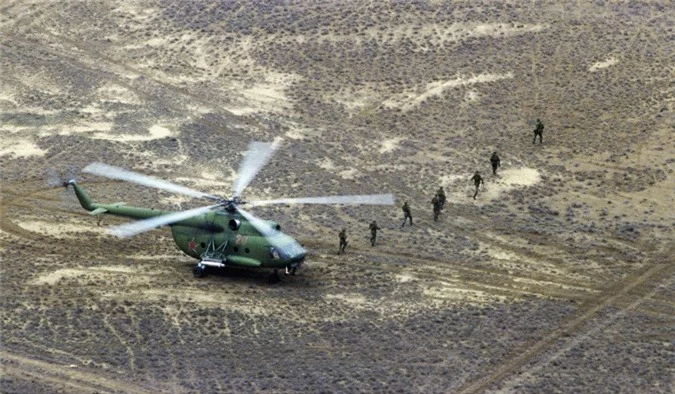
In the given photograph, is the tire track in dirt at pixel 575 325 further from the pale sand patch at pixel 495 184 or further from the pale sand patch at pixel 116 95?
the pale sand patch at pixel 116 95

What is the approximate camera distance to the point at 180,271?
39500 mm

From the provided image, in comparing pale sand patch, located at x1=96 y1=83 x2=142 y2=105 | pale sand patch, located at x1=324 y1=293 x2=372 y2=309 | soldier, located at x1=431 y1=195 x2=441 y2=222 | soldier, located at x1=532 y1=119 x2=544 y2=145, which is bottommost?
pale sand patch, located at x1=324 y1=293 x2=372 y2=309

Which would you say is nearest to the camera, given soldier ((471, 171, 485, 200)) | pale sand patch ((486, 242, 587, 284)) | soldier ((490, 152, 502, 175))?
pale sand patch ((486, 242, 587, 284))

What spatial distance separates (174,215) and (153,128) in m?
12.4

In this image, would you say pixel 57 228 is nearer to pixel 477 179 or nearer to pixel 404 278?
pixel 404 278

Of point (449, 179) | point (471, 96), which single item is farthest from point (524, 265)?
point (471, 96)

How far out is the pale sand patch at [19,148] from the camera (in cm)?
4816

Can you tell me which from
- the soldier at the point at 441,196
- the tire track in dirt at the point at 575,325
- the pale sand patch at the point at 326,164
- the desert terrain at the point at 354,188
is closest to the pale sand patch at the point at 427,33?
the desert terrain at the point at 354,188

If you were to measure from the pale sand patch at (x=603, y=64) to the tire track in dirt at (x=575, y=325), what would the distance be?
47.4ft

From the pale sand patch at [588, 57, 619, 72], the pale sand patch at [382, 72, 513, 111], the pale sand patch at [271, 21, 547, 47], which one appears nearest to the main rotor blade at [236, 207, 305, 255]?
the pale sand patch at [382, 72, 513, 111]

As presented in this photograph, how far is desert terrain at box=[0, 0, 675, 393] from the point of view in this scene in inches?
1379

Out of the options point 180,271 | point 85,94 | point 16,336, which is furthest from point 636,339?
point 85,94

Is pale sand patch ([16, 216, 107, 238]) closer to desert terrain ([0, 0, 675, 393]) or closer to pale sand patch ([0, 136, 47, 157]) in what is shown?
desert terrain ([0, 0, 675, 393])

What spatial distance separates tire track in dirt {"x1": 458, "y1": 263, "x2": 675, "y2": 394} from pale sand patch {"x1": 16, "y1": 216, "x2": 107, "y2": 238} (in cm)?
1325
